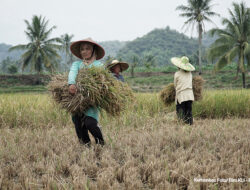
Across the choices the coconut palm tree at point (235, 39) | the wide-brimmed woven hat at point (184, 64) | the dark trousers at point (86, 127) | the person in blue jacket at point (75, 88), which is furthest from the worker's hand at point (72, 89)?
the coconut palm tree at point (235, 39)

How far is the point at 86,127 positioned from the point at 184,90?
2297 mm

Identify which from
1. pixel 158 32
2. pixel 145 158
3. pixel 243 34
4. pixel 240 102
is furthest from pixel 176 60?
pixel 158 32

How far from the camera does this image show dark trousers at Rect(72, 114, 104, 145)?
7.70 feet

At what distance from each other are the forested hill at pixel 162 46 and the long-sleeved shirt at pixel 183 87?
51680mm

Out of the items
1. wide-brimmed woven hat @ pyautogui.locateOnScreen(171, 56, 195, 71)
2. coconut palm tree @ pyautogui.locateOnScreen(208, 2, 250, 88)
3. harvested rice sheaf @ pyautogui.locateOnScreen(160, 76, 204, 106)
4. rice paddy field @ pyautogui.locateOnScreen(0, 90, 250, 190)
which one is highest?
coconut palm tree @ pyautogui.locateOnScreen(208, 2, 250, 88)

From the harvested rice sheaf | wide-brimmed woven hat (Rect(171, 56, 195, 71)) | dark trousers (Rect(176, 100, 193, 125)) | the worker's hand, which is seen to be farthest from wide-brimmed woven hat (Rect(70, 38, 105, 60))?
the harvested rice sheaf

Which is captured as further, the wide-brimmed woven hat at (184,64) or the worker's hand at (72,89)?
the wide-brimmed woven hat at (184,64)

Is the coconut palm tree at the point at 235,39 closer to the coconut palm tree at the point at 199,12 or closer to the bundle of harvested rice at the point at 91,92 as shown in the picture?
the coconut palm tree at the point at 199,12

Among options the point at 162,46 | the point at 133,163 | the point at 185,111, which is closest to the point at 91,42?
the point at 133,163

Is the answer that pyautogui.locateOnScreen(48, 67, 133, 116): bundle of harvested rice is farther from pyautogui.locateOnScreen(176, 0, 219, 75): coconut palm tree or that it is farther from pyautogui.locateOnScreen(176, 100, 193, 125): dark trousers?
pyautogui.locateOnScreen(176, 0, 219, 75): coconut palm tree

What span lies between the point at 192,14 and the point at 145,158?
79.9 feet

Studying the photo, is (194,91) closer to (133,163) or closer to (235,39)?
→ (133,163)

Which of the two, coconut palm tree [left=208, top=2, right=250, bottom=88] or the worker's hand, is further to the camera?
coconut palm tree [left=208, top=2, right=250, bottom=88]

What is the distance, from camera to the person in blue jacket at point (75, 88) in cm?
234
